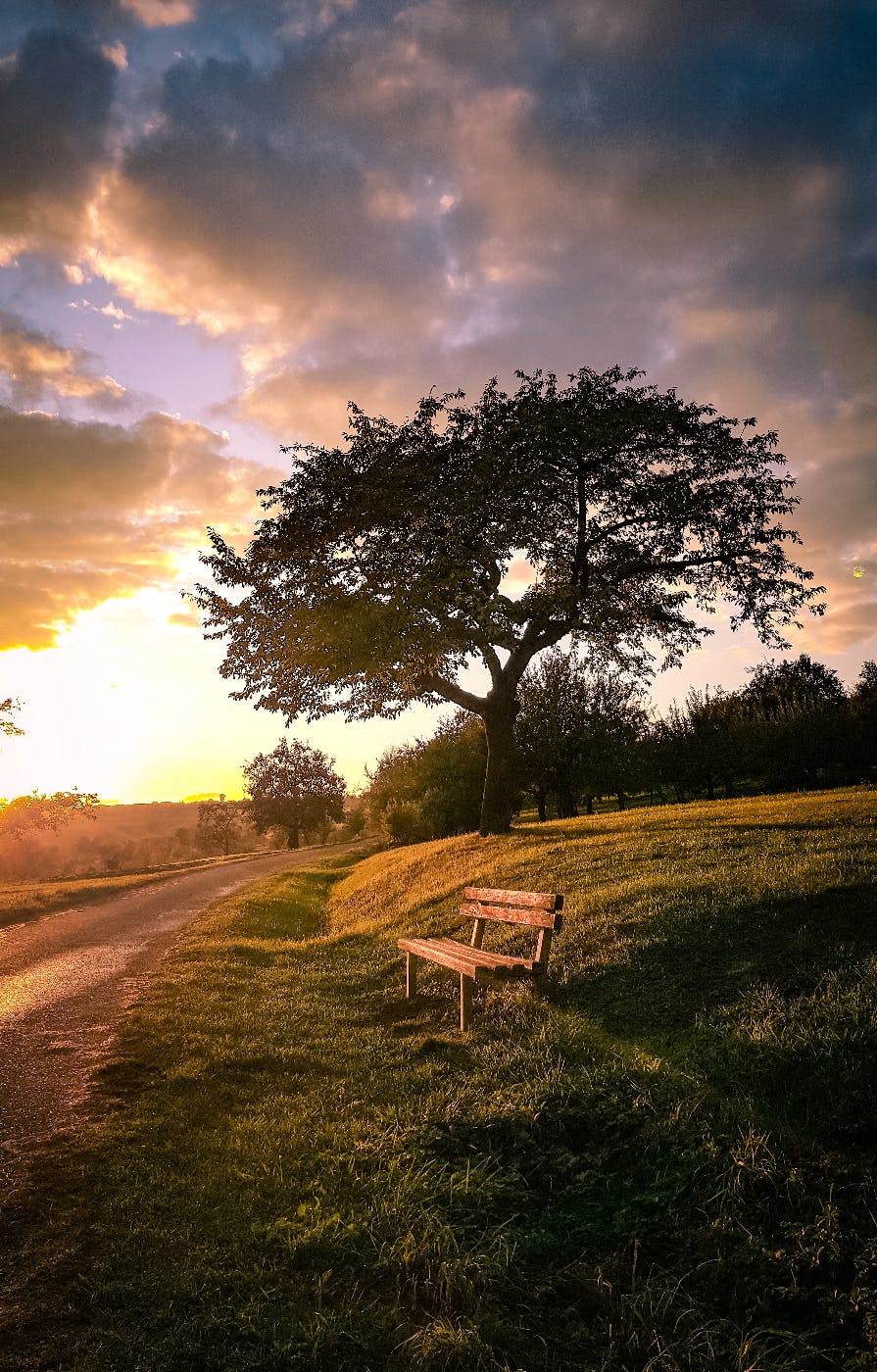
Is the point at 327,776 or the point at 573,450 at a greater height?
the point at 573,450

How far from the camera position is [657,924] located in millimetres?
9773

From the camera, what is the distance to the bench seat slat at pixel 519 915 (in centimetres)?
828

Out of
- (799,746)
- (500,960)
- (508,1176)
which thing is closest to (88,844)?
(799,746)

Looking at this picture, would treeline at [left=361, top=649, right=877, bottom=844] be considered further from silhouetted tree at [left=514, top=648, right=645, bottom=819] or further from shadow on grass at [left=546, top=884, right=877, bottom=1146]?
shadow on grass at [left=546, top=884, right=877, bottom=1146]

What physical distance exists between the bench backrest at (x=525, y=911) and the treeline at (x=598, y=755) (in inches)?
841

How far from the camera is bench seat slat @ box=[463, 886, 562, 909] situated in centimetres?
850

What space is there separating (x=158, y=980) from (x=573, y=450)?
1716 centimetres

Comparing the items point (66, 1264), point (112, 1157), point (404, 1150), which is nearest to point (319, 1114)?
point (404, 1150)

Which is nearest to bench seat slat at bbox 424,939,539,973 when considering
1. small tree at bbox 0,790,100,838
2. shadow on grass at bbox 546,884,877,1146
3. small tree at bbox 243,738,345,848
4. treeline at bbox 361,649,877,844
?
shadow on grass at bbox 546,884,877,1146

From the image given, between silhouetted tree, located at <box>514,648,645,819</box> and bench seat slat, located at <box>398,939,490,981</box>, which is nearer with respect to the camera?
bench seat slat, located at <box>398,939,490,981</box>

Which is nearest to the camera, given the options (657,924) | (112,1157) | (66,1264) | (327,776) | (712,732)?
(66,1264)

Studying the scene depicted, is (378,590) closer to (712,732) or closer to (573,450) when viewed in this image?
(573,450)

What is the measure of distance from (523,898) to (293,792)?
7395 cm

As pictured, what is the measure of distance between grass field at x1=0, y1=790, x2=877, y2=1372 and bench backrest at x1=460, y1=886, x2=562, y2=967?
72cm
